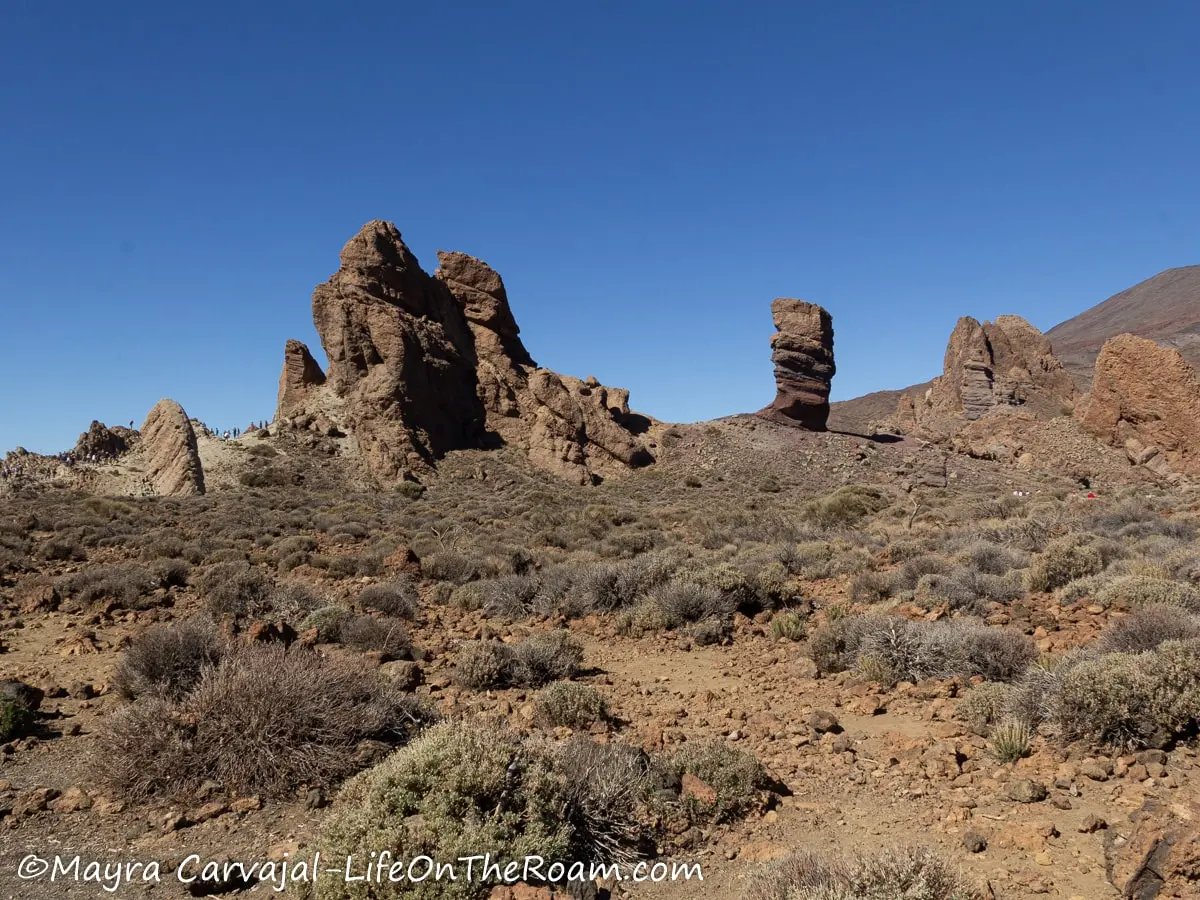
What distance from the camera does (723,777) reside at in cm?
438

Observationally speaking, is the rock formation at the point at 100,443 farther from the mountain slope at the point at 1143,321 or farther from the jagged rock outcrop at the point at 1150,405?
the mountain slope at the point at 1143,321

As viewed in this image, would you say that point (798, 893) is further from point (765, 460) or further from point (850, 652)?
point (765, 460)

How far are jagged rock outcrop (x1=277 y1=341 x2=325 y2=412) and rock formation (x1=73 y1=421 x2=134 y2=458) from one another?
22.8 feet

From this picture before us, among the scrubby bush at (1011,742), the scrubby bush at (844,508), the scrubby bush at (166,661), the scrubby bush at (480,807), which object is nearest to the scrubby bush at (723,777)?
the scrubby bush at (480,807)

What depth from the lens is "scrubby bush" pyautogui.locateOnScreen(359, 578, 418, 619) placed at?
32.9ft

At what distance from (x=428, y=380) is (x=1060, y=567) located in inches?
1154

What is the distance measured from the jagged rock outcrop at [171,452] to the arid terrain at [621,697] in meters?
4.85

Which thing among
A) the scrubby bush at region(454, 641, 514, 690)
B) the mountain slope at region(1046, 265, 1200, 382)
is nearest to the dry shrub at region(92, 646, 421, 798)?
the scrubby bush at region(454, 641, 514, 690)

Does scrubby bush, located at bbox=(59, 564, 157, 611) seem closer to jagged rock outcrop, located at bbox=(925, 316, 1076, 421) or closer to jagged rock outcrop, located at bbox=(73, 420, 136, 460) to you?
jagged rock outcrop, located at bbox=(73, 420, 136, 460)

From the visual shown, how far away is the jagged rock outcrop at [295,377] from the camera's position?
3519 centimetres

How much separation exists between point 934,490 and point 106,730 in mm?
30156

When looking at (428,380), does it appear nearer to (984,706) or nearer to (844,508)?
(844,508)

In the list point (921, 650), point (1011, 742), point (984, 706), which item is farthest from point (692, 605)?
→ point (1011, 742)

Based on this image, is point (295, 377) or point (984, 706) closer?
point (984, 706)
